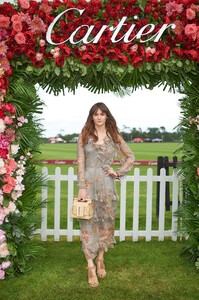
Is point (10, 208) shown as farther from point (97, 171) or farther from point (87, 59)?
point (87, 59)

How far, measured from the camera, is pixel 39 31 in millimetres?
5117

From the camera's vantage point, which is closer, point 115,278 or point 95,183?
point 95,183

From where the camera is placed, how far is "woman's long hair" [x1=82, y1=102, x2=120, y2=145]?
5059 millimetres

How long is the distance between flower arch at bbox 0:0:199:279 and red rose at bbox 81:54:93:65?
11 mm

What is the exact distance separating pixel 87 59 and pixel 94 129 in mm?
790

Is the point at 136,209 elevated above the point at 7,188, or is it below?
below

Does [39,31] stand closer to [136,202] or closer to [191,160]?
[191,160]

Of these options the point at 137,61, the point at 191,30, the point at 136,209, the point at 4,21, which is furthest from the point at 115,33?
the point at 136,209

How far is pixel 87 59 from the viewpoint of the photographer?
5.04m

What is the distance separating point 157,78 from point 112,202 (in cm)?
158

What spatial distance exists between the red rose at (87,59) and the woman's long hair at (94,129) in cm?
47

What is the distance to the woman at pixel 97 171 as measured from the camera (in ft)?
16.5

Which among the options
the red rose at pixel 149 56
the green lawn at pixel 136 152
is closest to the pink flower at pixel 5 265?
the red rose at pixel 149 56

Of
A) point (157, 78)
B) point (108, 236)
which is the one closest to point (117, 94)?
point (157, 78)
